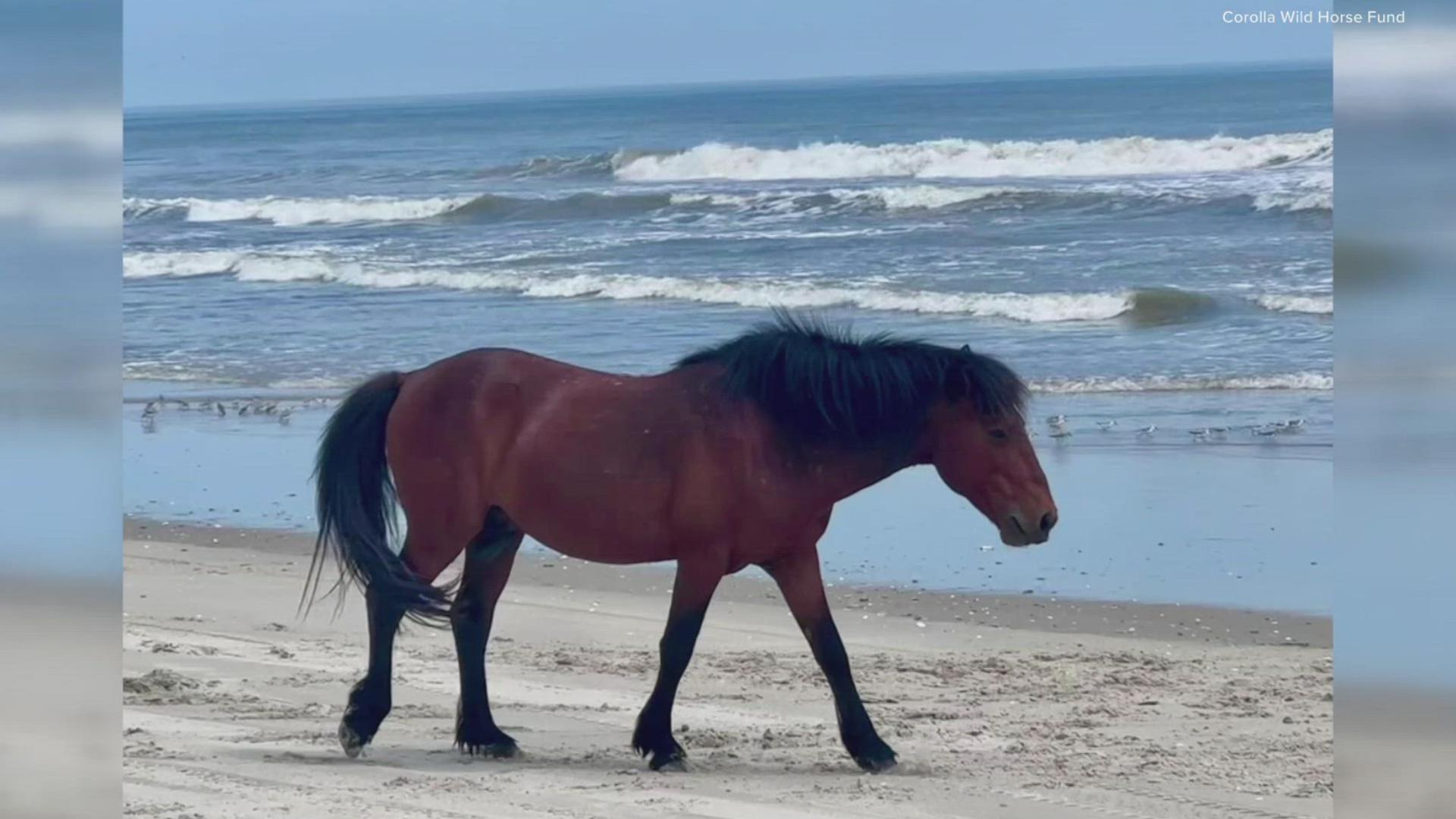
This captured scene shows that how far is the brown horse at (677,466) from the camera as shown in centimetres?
392

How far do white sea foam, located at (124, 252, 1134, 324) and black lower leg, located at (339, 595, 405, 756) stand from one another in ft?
36.2

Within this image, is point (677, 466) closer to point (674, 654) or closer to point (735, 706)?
point (674, 654)

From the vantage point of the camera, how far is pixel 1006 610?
6.28m

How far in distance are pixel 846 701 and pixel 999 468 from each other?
662mm

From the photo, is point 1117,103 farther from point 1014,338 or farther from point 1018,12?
point 1014,338

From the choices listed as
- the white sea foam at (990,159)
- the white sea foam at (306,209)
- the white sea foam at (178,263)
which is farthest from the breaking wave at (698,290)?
the white sea foam at (990,159)

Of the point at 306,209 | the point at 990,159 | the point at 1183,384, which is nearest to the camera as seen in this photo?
the point at 1183,384

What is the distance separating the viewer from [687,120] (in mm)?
39969

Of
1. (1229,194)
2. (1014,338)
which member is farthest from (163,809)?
(1229,194)

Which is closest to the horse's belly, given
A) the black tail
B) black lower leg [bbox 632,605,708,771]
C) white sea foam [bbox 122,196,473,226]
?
black lower leg [bbox 632,605,708,771]

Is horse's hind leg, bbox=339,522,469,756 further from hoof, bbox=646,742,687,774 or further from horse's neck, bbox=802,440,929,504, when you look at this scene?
horse's neck, bbox=802,440,929,504

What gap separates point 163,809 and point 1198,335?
11120 millimetres

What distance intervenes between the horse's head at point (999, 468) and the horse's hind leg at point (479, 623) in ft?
3.64

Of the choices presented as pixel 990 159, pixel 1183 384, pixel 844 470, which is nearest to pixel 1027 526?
pixel 844 470
